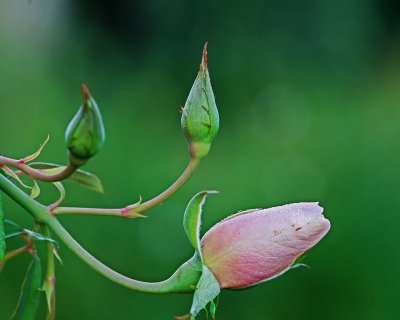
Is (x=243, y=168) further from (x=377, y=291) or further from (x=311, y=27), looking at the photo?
(x=311, y=27)

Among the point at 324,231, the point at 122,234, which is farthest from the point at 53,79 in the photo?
the point at 324,231

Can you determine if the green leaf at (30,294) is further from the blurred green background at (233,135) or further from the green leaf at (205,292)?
the blurred green background at (233,135)

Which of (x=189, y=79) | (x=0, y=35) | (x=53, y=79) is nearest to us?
(x=53, y=79)

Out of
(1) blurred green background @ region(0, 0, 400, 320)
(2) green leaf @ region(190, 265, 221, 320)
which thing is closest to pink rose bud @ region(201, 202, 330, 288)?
(2) green leaf @ region(190, 265, 221, 320)

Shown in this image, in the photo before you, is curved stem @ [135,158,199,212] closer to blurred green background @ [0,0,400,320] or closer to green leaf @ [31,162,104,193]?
green leaf @ [31,162,104,193]

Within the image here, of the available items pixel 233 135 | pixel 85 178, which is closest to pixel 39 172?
pixel 85 178

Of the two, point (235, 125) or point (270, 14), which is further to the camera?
point (270, 14)

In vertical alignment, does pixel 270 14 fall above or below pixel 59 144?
above
